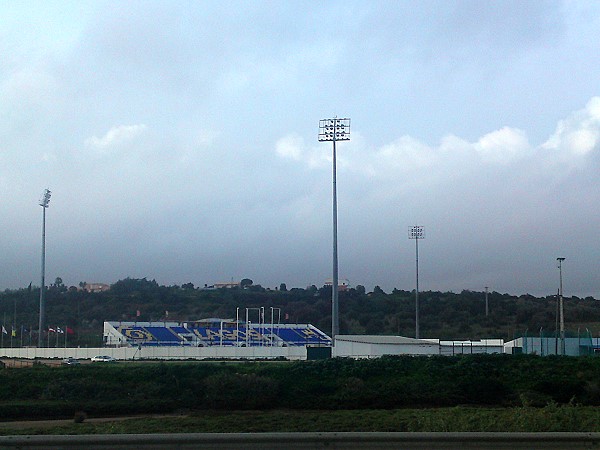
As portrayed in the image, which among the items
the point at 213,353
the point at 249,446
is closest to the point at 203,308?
the point at 213,353

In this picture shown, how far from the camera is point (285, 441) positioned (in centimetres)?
959

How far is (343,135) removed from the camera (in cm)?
6000

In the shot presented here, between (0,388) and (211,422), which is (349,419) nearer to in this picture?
(211,422)

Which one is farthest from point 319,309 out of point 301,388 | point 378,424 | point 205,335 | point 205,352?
point 378,424

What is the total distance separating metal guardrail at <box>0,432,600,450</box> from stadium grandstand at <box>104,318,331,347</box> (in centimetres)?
6753

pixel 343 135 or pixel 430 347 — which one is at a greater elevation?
pixel 343 135

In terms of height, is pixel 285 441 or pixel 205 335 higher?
pixel 285 441

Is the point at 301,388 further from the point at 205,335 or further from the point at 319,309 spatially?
the point at 319,309

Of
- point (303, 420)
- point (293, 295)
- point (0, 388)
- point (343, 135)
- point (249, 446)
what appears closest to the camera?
point (249, 446)

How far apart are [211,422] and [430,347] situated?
39168 mm

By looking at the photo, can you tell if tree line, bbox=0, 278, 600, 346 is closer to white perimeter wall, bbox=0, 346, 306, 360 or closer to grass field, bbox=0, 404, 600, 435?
white perimeter wall, bbox=0, 346, 306, 360

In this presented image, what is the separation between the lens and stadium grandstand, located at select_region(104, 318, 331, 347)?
78.2 metres

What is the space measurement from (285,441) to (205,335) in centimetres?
7335

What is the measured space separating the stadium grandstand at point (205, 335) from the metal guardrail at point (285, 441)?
67.5m
